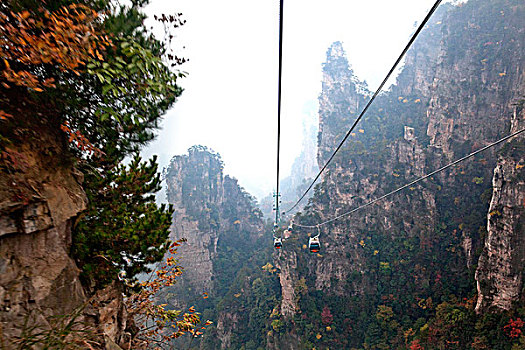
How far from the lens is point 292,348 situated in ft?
61.3

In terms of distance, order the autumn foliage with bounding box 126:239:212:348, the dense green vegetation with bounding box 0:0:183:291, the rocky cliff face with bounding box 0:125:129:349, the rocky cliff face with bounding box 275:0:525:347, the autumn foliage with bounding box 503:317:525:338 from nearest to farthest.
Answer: the rocky cliff face with bounding box 0:125:129:349 < the dense green vegetation with bounding box 0:0:183:291 < the autumn foliage with bounding box 126:239:212:348 < the autumn foliage with bounding box 503:317:525:338 < the rocky cliff face with bounding box 275:0:525:347

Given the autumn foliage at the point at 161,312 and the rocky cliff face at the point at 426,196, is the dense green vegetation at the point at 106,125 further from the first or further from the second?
the rocky cliff face at the point at 426,196

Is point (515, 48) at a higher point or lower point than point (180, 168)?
higher

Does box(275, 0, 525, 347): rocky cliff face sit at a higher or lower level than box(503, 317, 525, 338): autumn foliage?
higher

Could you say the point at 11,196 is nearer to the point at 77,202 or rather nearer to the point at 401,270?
the point at 77,202

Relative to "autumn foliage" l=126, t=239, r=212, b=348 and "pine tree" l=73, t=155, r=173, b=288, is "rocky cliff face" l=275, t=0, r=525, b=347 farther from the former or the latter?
"pine tree" l=73, t=155, r=173, b=288

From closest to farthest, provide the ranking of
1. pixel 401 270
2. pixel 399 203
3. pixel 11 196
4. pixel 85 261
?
pixel 11 196
pixel 85 261
pixel 401 270
pixel 399 203

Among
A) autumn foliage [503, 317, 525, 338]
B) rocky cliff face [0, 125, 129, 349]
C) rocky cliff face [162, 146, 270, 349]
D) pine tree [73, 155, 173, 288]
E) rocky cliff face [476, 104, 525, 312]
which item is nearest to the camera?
rocky cliff face [0, 125, 129, 349]

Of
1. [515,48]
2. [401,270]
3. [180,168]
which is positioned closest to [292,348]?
[401,270]

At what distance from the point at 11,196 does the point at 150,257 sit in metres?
1.50

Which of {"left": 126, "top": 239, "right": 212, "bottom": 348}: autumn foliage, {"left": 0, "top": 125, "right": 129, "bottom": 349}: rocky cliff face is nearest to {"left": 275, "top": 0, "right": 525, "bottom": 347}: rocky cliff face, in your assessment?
{"left": 126, "top": 239, "right": 212, "bottom": 348}: autumn foliage

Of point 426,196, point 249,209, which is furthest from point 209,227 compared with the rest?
point 426,196

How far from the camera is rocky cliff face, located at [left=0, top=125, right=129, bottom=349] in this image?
1992 mm

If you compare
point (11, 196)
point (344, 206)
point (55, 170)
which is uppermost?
point (344, 206)
